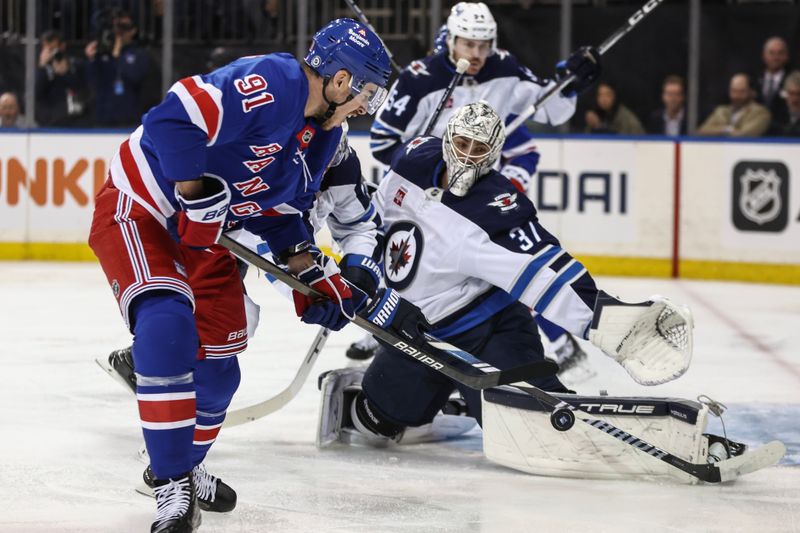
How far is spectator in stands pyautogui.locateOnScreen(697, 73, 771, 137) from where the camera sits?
23.0 ft

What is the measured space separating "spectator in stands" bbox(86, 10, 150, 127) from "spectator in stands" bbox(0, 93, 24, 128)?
43 centimetres

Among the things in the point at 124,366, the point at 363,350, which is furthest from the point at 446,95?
the point at 124,366

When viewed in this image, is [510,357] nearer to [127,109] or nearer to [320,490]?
[320,490]

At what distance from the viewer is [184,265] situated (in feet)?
8.80

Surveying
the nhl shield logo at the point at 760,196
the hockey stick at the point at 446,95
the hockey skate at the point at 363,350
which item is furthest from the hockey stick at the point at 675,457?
the nhl shield logo at the point at 760,196

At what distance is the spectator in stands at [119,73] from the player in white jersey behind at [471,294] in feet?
15.0

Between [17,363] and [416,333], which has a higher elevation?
[416,333]

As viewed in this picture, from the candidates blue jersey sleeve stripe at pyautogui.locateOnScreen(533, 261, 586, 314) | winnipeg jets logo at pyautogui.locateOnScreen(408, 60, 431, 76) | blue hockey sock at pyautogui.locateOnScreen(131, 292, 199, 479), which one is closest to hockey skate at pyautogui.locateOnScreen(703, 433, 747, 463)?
blue jersey sleeve stripe at pyautogui.locateOnScreen(533, 261, 586, 314)

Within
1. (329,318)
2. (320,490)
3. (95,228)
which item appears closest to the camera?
(95,228)

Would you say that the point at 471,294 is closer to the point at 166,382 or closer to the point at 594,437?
the point at 594,437

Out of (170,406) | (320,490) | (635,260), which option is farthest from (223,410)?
(635,260)

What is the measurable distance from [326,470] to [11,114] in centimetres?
514

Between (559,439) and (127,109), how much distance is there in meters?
5.19

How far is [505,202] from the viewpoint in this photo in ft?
10.8
